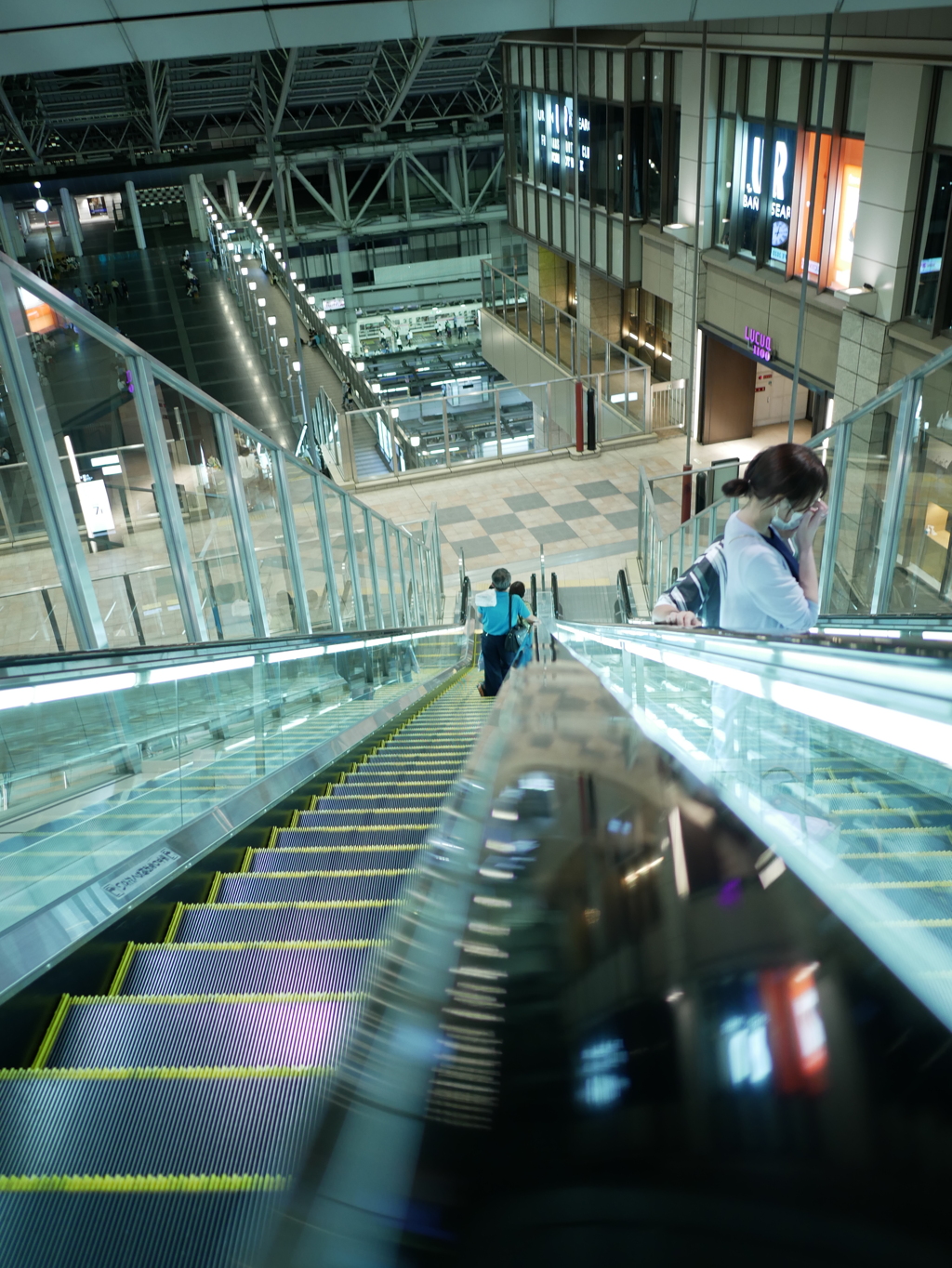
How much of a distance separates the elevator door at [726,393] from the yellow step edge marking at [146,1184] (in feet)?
59.4

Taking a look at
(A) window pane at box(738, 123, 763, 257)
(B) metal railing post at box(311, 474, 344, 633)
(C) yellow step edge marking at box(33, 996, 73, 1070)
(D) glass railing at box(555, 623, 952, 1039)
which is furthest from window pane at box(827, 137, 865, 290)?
(C) yellow step edge marking at box(33, 996, 73, 1070)

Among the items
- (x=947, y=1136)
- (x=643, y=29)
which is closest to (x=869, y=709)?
(x=947, y=1136)

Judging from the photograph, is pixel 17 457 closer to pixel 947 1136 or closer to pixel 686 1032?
pixel 686 1032

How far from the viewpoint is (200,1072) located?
140 centimetres

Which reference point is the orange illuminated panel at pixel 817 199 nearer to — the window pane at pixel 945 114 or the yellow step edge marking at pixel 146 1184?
the window pane at pixel 945 114

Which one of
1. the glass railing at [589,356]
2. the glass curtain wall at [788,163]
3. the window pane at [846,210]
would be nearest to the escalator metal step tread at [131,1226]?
the glass curtain wall at [788,163]

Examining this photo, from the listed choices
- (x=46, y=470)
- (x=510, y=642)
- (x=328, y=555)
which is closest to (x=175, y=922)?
(x=46, y=470)

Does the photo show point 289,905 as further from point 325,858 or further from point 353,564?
point 353,564

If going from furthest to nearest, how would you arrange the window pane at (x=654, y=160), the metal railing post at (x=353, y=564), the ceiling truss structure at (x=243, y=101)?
the ceiling truss structure at (x=243, y=101) < the window pane at (x=654, y=160) < the metal railing post at (x=353, y=564)

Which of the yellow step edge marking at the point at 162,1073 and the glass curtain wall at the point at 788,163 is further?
the glass curtain wall at the point at 788,163

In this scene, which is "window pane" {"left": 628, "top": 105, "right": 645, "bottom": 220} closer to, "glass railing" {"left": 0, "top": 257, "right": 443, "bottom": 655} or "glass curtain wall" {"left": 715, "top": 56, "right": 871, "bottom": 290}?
"glass curtain wall" {"left": 715, "top": 56, "right": 871, "bottom": 290}

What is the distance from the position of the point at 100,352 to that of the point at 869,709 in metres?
2.94

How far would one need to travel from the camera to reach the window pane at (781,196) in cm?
1358

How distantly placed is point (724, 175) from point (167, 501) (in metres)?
15.2
